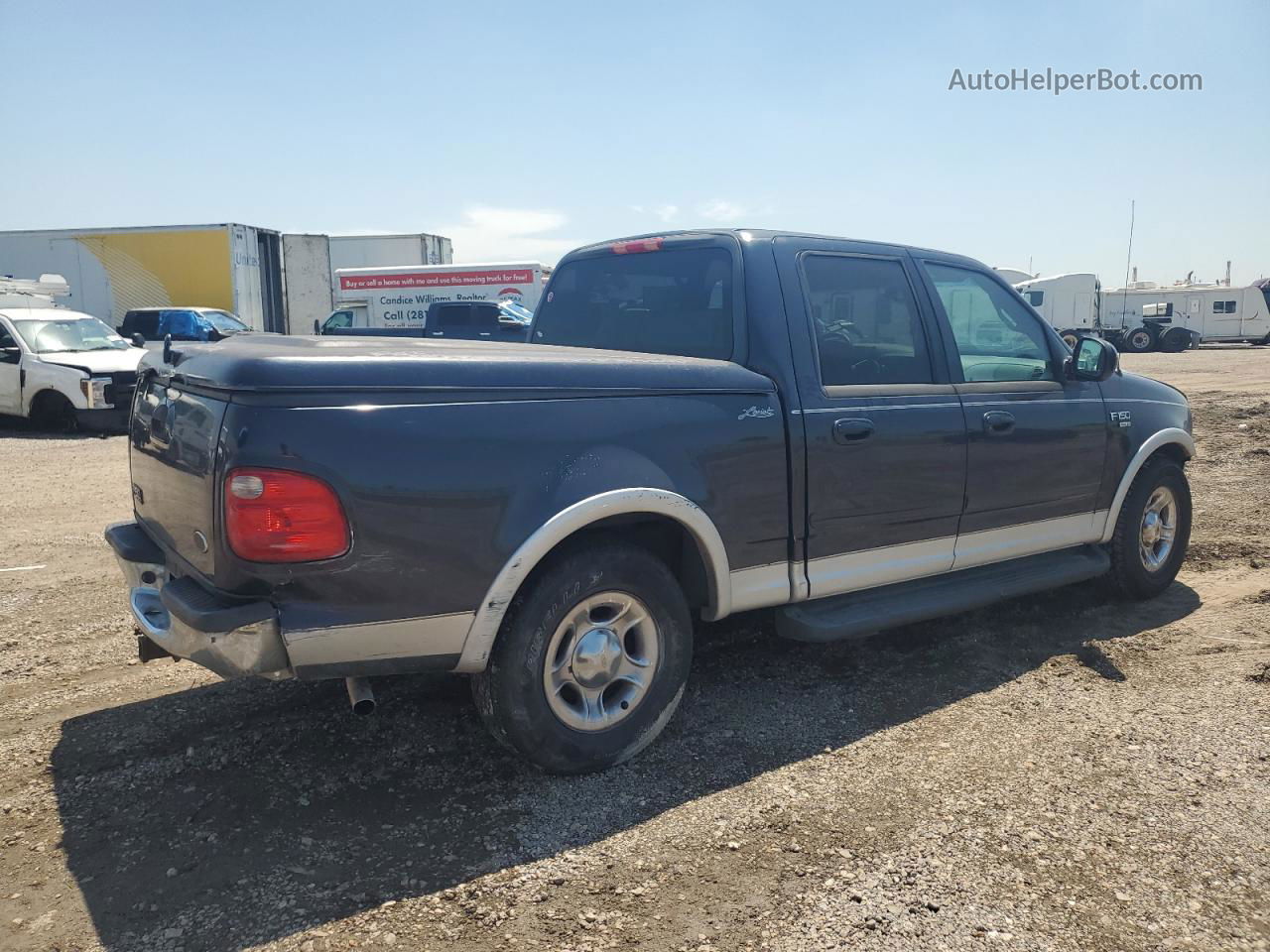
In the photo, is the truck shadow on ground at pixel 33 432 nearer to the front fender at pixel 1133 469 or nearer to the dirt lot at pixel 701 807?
the dirt lot at pixel 701 807

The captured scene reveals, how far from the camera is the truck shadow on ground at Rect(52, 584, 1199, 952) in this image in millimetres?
2668

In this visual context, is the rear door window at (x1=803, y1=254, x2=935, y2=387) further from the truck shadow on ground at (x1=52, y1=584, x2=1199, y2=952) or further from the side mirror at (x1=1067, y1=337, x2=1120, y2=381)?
the truck shadow on ground at (x1=52, y1=584, x2=1199, y2=952)

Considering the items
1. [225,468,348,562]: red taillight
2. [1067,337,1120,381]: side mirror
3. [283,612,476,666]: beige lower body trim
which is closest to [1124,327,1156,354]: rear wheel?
[1067,337,1120,381]: side mirror

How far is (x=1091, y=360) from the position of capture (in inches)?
195

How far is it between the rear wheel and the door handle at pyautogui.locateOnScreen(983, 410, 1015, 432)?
35836 millimetres

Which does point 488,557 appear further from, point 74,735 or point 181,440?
point 74,735

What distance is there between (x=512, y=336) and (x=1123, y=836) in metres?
18.3

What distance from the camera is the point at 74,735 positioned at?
11.9ft

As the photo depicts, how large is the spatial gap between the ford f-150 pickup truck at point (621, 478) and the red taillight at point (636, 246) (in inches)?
1.5

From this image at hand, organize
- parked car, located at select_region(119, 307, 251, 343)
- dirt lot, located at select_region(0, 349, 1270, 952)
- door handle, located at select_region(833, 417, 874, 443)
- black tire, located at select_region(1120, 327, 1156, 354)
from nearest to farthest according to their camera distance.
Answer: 1. dirt lot, located at select_region(0, 349, 1270, 952)
2. door handle, located at select_region(833, 417, 874, 443)
3. parked car, located at select_region(119, 307, 251, 343)
4. black tire, located at select_region(1120, 327, 1156, 354)

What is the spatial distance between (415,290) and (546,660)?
2319 cm

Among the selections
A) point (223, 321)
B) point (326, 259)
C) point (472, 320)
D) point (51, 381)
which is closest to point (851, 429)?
point (51, 381)

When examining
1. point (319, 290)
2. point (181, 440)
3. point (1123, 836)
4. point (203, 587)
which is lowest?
point (1123, 836)

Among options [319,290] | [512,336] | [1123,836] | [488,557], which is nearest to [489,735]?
[488,557]
